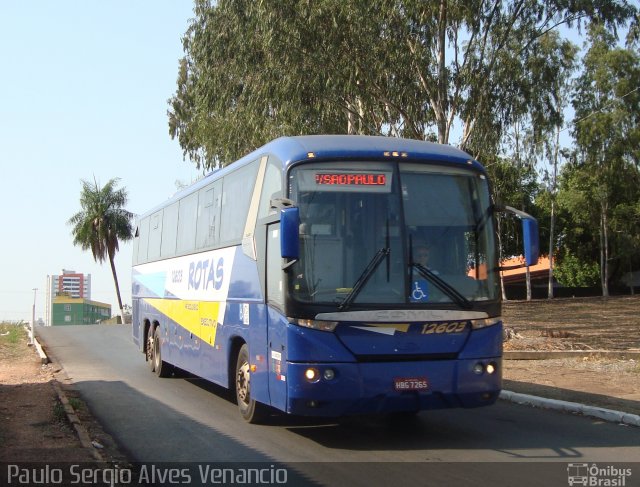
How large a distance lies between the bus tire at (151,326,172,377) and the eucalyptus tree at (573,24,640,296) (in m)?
29.1

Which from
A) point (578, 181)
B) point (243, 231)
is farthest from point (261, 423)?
point (578, 181)

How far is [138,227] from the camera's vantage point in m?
20.5

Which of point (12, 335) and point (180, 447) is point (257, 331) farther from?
point (12, 335)

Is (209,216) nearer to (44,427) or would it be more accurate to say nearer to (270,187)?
(270,187)

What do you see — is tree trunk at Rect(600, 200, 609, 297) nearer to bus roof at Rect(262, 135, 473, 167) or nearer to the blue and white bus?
bus roof at Rect(262, 135, 473, 167)

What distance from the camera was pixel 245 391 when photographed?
10648 mm

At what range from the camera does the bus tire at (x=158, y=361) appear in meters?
16.6

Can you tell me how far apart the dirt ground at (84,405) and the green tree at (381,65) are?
7.85 meters

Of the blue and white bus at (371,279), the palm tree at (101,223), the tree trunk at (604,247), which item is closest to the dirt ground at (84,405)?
the blue and white bus at (371,279)

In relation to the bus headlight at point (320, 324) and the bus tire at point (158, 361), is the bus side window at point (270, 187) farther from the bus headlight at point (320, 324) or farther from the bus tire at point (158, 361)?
the bus tire at point (158, 361)

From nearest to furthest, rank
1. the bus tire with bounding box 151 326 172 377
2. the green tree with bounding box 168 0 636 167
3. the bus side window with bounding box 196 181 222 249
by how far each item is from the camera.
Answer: the bus side window with bounding box 196 181 222 249, the bus tire with bounding box 151 326 172 377, the green tree with bounding box 168 0 636 167

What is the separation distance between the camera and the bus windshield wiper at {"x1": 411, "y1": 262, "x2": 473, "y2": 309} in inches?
348

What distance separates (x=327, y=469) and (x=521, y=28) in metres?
21.9


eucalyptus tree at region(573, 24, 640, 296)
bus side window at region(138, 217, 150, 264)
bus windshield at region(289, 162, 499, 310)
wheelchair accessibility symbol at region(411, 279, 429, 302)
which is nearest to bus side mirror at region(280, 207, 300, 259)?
bus windshield at region(289, 162, 499, 310)
